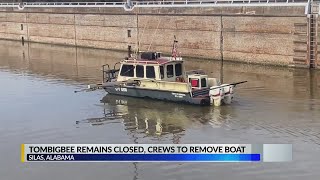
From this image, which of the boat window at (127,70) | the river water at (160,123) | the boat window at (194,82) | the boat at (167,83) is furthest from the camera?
the boat window at (127,70)

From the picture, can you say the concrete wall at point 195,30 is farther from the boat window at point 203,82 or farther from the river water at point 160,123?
the boat window at point 203,82

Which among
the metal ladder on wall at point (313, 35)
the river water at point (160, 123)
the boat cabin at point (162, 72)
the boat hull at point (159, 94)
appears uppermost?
the metal ladder on wall at point (313, 35)

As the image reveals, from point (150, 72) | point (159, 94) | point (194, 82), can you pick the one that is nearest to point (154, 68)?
point (150, 72)

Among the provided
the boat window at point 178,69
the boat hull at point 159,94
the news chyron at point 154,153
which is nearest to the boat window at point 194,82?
the boat hull at point 159,94

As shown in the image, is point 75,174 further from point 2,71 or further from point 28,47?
point 28,47

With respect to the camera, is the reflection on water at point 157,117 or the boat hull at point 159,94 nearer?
the reflection on water at point 157,117

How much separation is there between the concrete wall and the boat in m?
14.9

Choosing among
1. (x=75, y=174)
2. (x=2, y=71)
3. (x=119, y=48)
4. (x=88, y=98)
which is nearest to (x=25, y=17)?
(x=119, y=48)

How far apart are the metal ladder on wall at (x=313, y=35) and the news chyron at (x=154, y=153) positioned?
889 inches

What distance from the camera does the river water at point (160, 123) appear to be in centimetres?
1620

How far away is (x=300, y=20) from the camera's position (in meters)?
38.1

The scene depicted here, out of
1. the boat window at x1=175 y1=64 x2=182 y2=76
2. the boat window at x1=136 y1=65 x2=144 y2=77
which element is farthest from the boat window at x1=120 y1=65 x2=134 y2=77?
the boat window at x1=175 y1=64 x2=182 y2=76

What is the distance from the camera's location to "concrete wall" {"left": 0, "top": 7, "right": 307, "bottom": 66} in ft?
129

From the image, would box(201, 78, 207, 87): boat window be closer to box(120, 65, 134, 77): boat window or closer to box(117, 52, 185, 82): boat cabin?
box(117, 52, 185, 82): boat cabin
